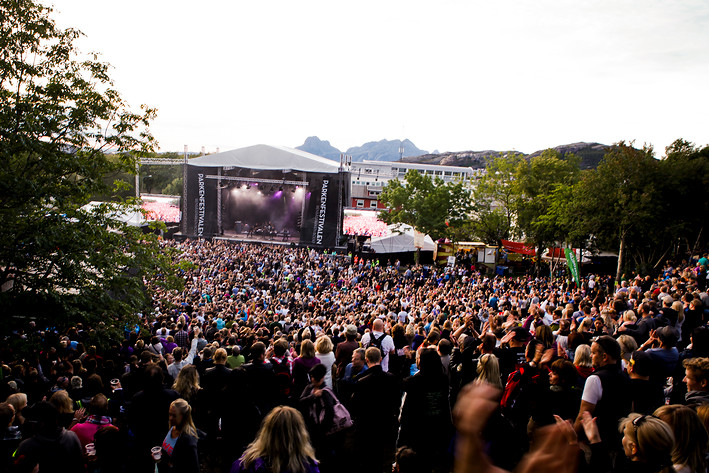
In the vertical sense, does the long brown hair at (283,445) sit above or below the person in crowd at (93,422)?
above

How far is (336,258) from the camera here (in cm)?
2859

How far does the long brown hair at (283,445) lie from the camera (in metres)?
2.56

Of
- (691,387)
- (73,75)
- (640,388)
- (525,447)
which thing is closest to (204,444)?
(525,447)

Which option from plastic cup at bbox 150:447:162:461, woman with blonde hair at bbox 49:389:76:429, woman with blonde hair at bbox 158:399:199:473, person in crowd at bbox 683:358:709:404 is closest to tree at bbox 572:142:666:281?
person in crowd at bbox 683:358:709:404

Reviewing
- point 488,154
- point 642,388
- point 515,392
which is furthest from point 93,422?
point 488,154

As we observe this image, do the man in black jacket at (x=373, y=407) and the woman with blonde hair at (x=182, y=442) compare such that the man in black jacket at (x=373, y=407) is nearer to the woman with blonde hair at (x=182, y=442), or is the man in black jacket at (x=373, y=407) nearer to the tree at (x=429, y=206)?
the woman with blonde hair at (x=182, y=442)

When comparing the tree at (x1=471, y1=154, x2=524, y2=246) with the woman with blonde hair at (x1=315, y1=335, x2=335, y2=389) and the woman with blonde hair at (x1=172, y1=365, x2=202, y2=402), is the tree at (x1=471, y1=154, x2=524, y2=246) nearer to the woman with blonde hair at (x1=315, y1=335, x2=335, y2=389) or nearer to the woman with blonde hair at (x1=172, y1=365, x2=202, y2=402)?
the woman with blonde hair at (x1=315, y1=335, x2=335, y2=389)

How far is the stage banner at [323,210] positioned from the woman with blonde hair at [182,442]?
28.3m

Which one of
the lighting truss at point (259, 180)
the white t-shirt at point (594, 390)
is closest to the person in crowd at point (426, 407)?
the white t-shirt at point (594, 390)

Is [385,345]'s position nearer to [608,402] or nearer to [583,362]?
[583,362]

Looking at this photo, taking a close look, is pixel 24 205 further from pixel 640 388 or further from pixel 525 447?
pixel 640 388

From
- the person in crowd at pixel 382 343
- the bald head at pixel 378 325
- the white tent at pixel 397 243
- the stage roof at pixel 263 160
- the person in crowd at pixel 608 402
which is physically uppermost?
the stage roof at pixel 263 160

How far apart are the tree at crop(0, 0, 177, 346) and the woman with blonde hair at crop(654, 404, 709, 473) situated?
310 inches

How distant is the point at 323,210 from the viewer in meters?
31.7
